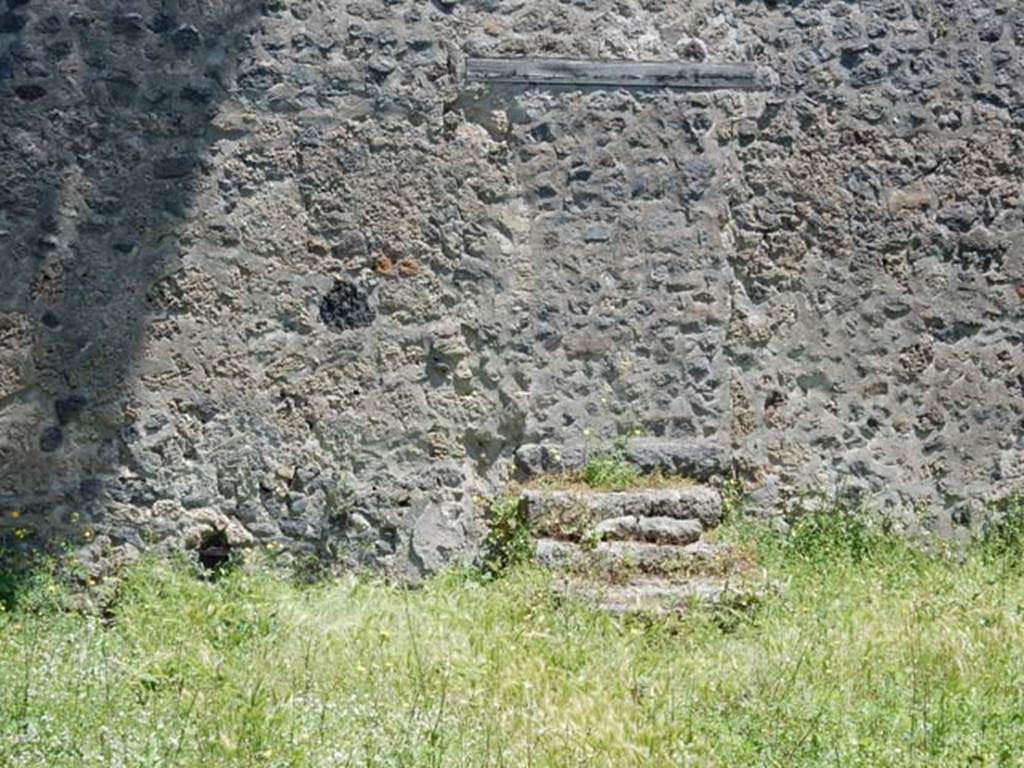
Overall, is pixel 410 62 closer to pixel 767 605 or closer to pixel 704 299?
pixel 704 299

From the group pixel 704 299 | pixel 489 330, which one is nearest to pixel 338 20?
pixel 489 330

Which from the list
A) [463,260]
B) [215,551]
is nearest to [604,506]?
[463,260]

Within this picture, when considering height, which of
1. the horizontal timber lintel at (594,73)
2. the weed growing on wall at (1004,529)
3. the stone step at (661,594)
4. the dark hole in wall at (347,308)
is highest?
the horizontal timber lintel at (594,73)

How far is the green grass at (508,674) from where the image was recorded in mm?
4984

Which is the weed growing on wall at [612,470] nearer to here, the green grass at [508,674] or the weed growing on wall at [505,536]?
the weed growing on wall at [505,536]

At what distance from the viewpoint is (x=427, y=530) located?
741 cm

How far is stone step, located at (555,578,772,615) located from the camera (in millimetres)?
6699

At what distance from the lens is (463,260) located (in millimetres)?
7547

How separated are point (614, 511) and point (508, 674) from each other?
59.8 inches

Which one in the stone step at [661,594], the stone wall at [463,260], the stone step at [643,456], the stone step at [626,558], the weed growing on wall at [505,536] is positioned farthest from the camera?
the stone step at [643,456]

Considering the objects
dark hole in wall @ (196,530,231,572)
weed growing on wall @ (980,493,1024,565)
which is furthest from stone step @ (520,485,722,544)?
weed growing on wall @ (980,493,1024,565)

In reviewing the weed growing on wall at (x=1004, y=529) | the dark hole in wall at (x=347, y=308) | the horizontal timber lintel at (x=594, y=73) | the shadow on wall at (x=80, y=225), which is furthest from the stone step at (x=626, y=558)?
the horizontal timber lintel at (x=594, y=73)

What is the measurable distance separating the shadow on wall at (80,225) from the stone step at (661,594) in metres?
2.17

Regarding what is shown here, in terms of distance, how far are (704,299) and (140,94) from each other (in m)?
3.01
